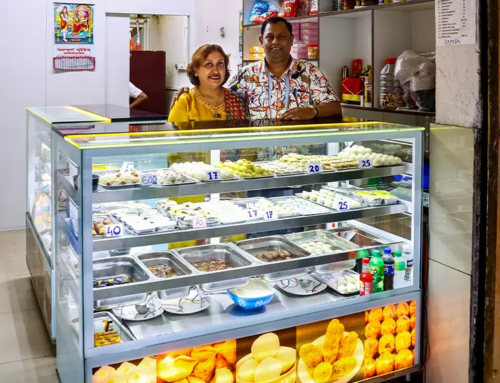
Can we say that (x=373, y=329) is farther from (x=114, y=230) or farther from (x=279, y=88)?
(x=279, y=88)

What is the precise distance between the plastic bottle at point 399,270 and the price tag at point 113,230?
146 centimetres

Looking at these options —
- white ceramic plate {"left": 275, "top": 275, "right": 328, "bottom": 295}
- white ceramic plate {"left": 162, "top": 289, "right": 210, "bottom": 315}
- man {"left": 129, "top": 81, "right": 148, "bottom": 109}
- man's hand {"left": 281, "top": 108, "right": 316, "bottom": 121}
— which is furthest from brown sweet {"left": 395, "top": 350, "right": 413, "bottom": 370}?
man {"left": 129, "top": 81, "right": 148, "bottom": 109}

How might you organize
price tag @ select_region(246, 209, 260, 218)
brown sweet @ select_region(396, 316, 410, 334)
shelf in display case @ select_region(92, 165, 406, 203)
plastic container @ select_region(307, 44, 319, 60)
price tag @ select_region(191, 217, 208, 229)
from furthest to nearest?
plastic container @ select_region(307, 44, 319, 60)
brown sweet @ select_region(396, 316, 410, 334)
price tag @ select_region(246, 209, 260, 218)
price tag @ select_region(191, 217, 208, 229)
shelf in display case @ select_region(92, 165, 406, 203)

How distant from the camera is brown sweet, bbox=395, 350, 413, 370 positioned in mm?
3203

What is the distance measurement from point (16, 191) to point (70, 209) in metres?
4.38

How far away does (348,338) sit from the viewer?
10.0 feet

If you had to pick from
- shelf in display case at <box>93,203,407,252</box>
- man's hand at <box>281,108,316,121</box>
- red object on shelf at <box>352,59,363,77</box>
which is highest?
red object on shelf at <box>352,59,363,77</box>

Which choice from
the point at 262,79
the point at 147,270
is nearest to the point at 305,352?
the point at 147,270

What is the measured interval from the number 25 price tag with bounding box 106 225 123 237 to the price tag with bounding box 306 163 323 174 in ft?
3.10

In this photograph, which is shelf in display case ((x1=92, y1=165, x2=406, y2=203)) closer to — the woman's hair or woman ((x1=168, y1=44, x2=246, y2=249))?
woman ((x1=168, y1=44, x2=246, y2=249))

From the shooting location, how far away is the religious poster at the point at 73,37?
6656mm

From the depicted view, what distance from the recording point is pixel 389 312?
3.16m

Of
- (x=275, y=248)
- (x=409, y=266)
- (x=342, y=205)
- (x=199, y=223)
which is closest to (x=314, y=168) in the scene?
(x=342, y=205)

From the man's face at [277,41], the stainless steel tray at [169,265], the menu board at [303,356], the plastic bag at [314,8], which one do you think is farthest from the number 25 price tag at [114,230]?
the plastic bag at [314,8]
